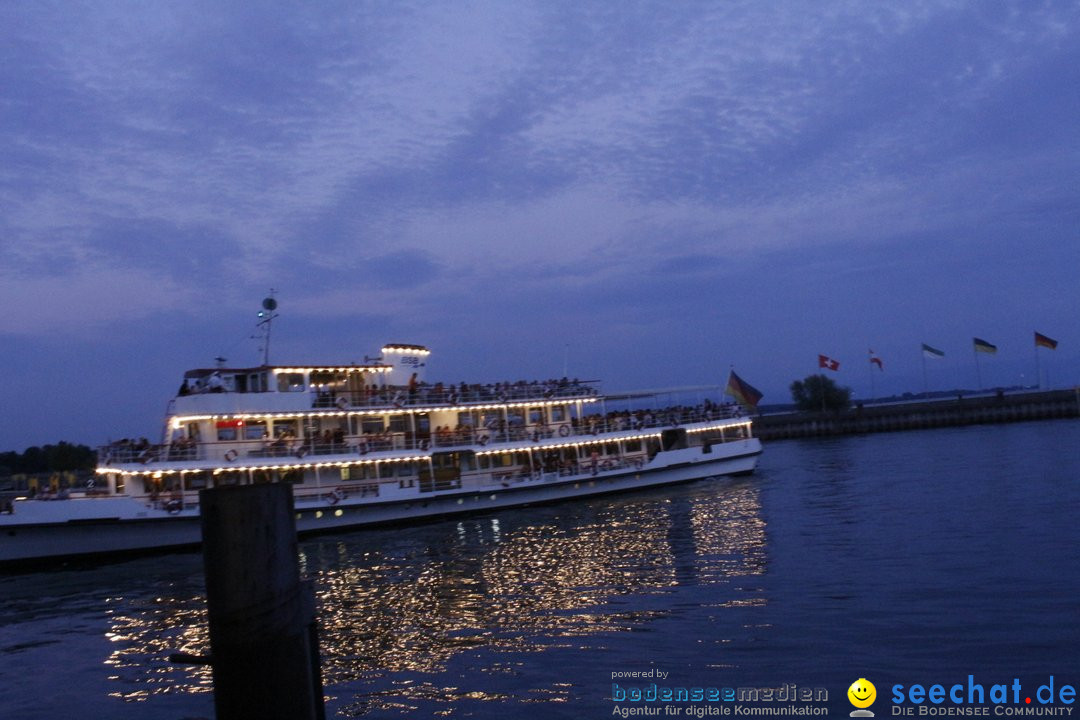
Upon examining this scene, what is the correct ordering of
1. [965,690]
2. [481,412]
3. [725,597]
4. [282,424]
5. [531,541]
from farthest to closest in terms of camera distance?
[481,412]
[282,424]
[531,541]
[725,597]
[965,690]

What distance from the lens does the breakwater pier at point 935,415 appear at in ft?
265

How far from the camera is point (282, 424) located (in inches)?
1240

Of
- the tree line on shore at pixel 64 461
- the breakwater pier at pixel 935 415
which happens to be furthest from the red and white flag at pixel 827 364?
the tree line on shore at pixel 64 461

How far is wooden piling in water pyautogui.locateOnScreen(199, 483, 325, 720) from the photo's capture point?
458cm

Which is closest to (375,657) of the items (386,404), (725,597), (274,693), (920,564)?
(725,597)

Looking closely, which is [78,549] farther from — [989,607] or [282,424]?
[989,607]

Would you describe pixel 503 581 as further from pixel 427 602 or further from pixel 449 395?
pixel 449 395

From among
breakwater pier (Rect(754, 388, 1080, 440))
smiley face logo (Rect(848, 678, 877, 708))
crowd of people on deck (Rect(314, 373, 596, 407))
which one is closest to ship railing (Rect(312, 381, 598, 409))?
crowd of people on deck (Rect(314, 373, 596, 407))

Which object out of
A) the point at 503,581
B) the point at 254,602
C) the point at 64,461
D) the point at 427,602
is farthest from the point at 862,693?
the point at 64,461

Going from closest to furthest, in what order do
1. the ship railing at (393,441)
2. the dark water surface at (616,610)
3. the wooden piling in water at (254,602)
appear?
the wooden piling in water at (254,602) < the dark water surface at (616,610) < the ship railing at (393,441)

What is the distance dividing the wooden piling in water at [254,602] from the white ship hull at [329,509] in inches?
941

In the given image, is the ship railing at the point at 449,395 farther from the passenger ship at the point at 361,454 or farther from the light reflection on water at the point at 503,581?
the light reflection on water at the point at 503,581

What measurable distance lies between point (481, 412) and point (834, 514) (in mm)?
15701

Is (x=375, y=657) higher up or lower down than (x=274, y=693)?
lower down
